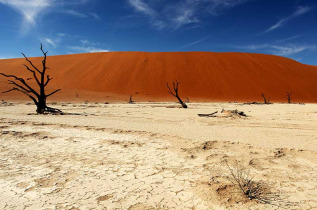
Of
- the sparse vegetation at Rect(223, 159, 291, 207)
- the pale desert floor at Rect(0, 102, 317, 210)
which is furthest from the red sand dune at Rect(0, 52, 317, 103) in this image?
the sparse vegetation at Rect(223, 159, 291, 207)

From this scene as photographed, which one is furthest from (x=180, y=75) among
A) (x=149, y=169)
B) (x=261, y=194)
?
(x=261, y=194)

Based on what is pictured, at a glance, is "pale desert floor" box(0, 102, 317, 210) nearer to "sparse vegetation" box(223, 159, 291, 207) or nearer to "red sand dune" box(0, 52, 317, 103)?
"sparse vegetation" box(223, 159, 291, 207)

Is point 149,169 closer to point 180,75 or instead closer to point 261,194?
point 261,194

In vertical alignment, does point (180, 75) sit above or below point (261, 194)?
above

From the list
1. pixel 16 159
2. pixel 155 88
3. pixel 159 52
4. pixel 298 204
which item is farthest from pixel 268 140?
pixel 159 52

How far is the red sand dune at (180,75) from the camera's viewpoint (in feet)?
90.3

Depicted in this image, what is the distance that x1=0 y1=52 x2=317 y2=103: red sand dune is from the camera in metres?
27.5

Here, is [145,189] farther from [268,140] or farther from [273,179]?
[268,140]

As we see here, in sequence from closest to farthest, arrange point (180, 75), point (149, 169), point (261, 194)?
point (261, 194) < point (149, 169) < point (180, 75)

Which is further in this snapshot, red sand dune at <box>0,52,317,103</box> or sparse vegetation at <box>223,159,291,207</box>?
red sand dune at <box>0,52,317,103</box>

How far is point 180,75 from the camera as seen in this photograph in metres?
32.9

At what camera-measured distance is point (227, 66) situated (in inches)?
1443

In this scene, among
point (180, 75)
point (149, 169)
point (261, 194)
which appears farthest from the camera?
point (180, 75)

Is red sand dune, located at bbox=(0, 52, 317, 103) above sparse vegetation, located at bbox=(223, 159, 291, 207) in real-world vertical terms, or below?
above
